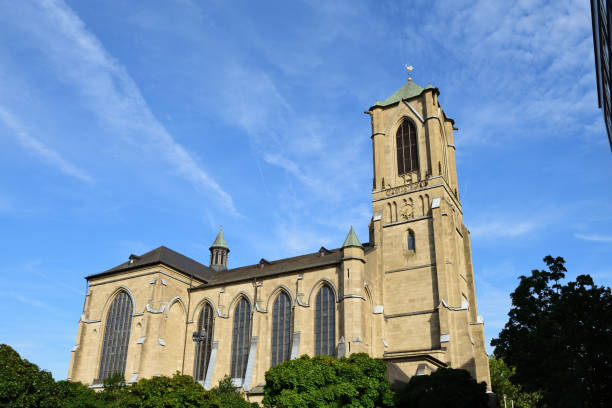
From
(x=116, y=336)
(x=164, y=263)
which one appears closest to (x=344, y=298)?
(x=164, y=263)

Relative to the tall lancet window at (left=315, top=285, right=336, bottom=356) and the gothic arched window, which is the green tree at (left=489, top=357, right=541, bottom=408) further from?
the tall lancet window at (left=315, top=285, right=336, bottom=356)

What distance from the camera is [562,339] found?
20.9 metres

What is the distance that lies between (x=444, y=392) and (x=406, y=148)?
24.7m

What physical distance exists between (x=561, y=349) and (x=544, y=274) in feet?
14.3

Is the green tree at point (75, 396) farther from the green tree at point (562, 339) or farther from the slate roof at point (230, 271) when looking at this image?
the green tree at point (562, 339)

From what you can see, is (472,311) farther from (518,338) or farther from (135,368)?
(135,368)

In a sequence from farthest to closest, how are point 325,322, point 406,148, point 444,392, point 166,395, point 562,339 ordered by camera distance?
point 406,148 < point 325,322 < point 444,392 < point 166,395 < point 562,339

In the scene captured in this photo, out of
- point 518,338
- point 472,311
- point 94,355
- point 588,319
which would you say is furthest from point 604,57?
point 94,355

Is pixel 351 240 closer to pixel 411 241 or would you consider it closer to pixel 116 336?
pixel 411 241

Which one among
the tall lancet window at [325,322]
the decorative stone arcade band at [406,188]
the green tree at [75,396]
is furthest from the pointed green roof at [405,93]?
the green tree at [75,396]

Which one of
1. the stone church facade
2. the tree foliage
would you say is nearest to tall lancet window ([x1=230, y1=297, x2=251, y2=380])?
the stone church facade

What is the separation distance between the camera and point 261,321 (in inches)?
1674

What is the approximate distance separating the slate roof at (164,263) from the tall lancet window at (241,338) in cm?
713

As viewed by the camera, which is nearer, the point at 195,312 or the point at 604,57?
the point at 604,57
